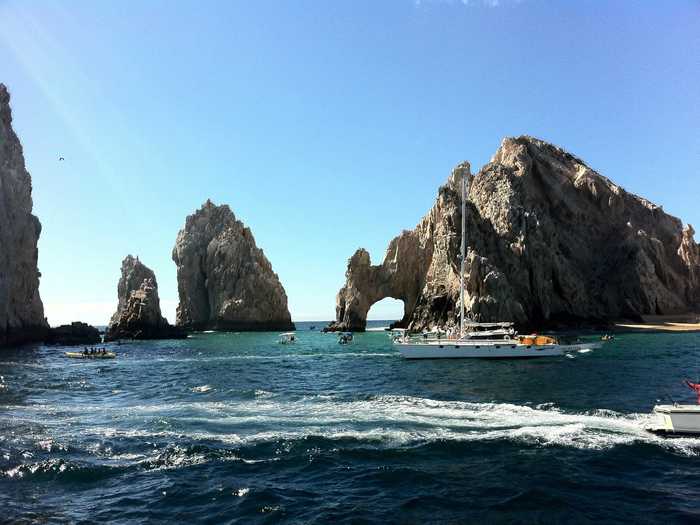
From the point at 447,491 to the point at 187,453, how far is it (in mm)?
8820

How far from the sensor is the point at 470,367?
4388 centimetres

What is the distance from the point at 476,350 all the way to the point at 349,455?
124 feet

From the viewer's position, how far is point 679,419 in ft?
55.6

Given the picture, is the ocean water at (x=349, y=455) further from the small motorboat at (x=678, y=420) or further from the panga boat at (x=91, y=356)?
A: the panga boat at (x=91, y=356)

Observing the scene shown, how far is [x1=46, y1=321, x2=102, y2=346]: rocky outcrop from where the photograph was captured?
8669 centimetres

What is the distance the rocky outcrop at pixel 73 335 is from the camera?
86.7 metres

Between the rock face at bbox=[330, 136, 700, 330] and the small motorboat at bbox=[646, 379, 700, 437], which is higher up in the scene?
the rock face at bbox=[330, 136, 700, 330]

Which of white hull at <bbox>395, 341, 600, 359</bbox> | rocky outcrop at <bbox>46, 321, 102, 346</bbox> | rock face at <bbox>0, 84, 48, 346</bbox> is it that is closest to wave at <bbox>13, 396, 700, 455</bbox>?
white hull at <bbox>395, 341, 600, 359</bbox>

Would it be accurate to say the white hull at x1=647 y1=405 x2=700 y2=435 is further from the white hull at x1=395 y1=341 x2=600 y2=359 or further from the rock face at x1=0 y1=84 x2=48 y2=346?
the rock face at x1=0 y1=84 x2=48 y2=346

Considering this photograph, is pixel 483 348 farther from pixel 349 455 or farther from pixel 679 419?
pixel 349 455

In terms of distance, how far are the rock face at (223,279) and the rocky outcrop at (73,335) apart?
4204 centimetres

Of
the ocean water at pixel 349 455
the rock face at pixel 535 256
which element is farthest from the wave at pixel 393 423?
the rock face at pixel 535 256

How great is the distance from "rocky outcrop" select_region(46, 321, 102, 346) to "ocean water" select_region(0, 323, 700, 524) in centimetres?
6318

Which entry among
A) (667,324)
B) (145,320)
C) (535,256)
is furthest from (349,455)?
(667,324)
